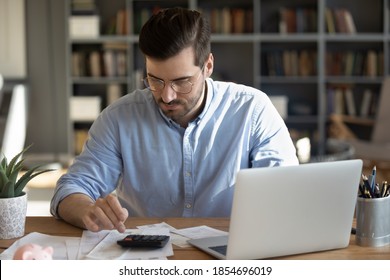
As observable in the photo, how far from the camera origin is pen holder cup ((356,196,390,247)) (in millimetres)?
1504

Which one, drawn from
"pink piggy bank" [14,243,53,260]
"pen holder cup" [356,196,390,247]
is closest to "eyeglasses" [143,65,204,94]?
"pen holder cup" [356,196,390,247]

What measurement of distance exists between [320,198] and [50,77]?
5442mm

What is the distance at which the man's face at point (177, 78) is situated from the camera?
5.90 feet

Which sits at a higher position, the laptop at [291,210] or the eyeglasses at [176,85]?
the eyeglasses at [176,85]

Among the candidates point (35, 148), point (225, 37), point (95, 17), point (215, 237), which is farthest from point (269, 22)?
point (215, 237)

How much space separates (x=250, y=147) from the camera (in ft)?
6.63

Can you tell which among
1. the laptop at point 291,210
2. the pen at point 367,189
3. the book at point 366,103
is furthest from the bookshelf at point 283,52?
the laptop at point 291,210

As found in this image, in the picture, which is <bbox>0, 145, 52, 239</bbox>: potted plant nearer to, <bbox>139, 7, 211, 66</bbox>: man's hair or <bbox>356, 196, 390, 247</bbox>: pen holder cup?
<bbox>139, 7, 211, 66</bbox>: man's hair

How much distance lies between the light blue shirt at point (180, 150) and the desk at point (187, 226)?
9.5 inches

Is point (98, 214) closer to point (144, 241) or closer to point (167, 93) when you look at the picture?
point (144, 241)

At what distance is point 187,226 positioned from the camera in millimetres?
1671

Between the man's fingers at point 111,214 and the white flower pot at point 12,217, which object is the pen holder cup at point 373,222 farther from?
the white flower pot at point 12,217

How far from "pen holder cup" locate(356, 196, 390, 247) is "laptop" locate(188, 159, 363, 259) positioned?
6 centimetres
